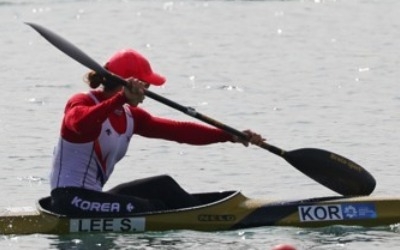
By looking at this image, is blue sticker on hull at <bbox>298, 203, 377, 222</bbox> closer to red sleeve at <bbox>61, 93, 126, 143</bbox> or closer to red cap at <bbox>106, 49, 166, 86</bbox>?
red cap at <bbox>106, 49, 166, 86</bbox>

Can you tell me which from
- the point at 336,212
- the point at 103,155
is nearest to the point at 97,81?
the point at 103,155

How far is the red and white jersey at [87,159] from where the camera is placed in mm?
11117

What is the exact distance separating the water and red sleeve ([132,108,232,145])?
794 mm

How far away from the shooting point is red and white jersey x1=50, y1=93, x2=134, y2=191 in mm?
11117

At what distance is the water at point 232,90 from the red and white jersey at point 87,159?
42 centimetres

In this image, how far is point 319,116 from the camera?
18.6m

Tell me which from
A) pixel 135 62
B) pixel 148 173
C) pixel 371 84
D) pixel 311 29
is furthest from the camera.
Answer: pixel 311 29

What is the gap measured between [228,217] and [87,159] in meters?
1.14

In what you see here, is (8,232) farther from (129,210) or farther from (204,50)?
(204,50)

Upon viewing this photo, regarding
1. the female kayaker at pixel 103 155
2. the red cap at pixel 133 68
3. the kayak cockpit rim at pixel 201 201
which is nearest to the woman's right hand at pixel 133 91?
the female kayaker at pixel 103 155

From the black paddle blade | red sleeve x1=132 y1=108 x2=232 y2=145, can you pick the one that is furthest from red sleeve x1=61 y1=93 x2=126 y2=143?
the black paddle blade

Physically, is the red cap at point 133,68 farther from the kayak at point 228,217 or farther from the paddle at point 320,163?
the kayak at point 228,217

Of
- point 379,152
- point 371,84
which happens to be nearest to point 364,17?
point 371,84

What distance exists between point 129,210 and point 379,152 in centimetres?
520
